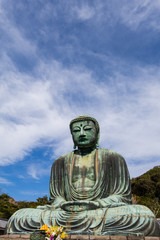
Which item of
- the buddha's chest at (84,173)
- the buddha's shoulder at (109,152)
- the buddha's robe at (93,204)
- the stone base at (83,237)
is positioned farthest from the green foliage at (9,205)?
the stone base at (83,237)

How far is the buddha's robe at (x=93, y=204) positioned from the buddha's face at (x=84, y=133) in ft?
1.18

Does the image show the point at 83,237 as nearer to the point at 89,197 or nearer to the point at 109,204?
the point at 109,204

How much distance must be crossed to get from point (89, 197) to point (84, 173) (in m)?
0.75

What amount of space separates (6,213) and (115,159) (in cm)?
1622

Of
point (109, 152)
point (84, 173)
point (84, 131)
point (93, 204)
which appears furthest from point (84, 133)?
point (93, 204)

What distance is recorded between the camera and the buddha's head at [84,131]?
7.30 metres

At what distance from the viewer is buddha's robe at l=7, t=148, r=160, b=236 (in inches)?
205

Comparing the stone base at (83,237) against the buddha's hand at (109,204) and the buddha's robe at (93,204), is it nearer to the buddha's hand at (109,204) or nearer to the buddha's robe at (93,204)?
the buddha's robe at (93,204)

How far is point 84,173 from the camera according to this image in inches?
271

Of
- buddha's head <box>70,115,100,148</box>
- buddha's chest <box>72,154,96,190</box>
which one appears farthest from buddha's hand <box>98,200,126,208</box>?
buddha's head <box>70,115,100,148</box>

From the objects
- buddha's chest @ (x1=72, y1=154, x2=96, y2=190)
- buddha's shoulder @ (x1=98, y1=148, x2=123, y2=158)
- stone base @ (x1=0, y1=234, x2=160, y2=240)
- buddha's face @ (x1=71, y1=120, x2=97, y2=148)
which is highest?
buddha's face @ (x1=71, y1=120, x2=97, y2=148)

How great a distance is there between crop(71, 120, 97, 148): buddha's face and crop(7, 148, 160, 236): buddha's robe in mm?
360

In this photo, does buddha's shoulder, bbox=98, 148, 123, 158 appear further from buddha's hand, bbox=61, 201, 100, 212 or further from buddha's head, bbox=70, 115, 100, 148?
buddha's hand, bbox=61, 201, 100, 212

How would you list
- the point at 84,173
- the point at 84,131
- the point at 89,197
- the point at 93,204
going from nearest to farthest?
the point at 93,204, the point at 89,197, the point at 84,173, the point at 84,131
